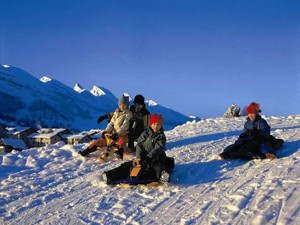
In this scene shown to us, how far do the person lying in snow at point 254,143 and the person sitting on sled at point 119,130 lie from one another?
265 cm

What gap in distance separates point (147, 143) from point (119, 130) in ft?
9.01

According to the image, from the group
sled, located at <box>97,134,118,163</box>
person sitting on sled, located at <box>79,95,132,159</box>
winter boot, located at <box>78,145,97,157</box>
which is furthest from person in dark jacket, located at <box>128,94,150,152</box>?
winter boot, located at <box>78,145,97,157</box>

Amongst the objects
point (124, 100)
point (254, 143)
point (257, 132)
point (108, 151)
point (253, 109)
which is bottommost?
point (108, 151)

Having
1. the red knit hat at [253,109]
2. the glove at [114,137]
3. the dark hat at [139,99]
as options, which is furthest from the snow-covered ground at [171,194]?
the dark hat at [139,99]

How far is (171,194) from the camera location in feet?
25.0

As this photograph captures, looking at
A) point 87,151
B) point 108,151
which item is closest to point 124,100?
point 108,151

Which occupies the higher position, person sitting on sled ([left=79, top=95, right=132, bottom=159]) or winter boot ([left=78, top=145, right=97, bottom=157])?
person sitting on sled ([left=79, top=95, right=132, bottom=159])

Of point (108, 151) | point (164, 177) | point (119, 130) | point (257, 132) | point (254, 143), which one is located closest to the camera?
point (164, 177)

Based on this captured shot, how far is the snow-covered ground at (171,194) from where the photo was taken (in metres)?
6.41

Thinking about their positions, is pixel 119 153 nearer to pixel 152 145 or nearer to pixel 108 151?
A: pixel 108 151

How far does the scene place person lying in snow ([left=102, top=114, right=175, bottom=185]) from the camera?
320 inches

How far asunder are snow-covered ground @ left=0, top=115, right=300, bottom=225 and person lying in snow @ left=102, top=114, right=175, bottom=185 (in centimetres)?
21

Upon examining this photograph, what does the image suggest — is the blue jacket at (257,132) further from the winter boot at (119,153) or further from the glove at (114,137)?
the glove at (114,137)

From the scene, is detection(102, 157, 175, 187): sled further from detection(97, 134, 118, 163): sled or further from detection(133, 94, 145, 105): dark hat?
detection(133, 94, 145, 105): dark hat
